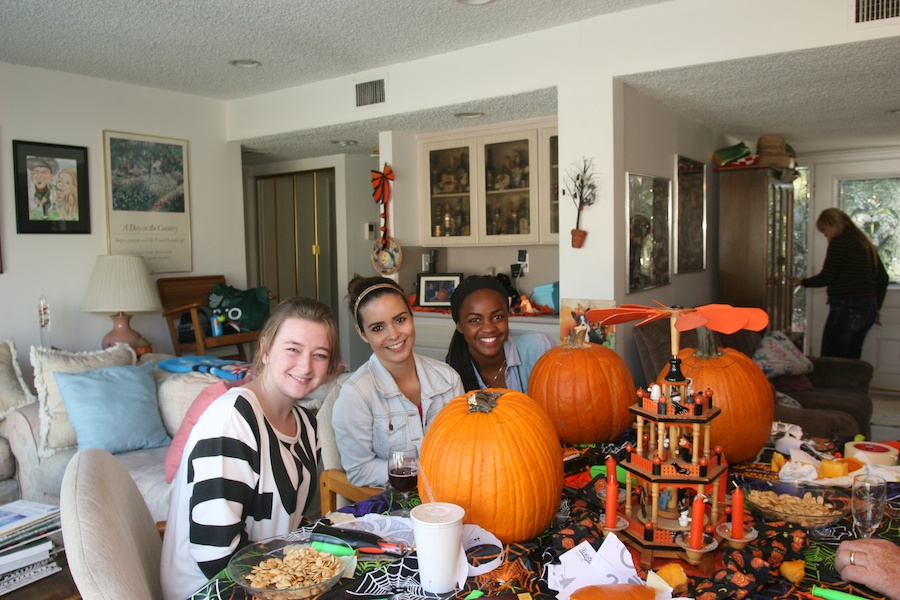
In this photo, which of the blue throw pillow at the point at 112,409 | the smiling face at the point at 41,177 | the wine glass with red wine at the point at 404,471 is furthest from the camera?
the smiling face at the point at 41,177

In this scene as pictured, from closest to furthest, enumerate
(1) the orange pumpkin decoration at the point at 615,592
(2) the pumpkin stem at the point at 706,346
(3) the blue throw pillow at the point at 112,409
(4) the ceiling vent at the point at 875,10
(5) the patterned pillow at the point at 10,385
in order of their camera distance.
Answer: (1) the orange pumpkin decoration at the point at 615,592
(2) the pumpkin stem at the point at 706,346
(4) the ceiling vent at the point at 875,10
(3) the blue throw pillow at the point at 112,409
(5) the patterned pillow at the point at 10,385

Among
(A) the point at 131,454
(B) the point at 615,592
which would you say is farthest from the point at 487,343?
(A) the point at 131,454

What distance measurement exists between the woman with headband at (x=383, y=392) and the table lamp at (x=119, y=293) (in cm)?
295

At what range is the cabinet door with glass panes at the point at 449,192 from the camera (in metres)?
5.14

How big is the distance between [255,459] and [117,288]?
3532 mm

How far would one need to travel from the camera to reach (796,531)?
1194 mm

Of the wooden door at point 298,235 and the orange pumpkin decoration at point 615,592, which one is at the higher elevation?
the wooden door at point 298,235

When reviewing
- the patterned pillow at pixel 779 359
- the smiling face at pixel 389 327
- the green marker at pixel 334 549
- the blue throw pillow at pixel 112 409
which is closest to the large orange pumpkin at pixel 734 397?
the smiling face at pixel 389 327

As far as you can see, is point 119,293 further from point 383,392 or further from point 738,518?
point 738,518

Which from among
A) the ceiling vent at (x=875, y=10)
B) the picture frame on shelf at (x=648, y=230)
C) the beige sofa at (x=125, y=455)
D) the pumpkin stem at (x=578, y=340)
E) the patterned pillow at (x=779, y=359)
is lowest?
the beige sofa at (x=125, y=455)

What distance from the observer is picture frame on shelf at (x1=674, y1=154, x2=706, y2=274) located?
4828 mm

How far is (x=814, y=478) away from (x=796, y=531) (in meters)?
0.37

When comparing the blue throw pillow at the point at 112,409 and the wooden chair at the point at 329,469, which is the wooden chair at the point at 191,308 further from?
the wooden chair at the point at 329,469

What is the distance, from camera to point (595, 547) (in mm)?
1150
